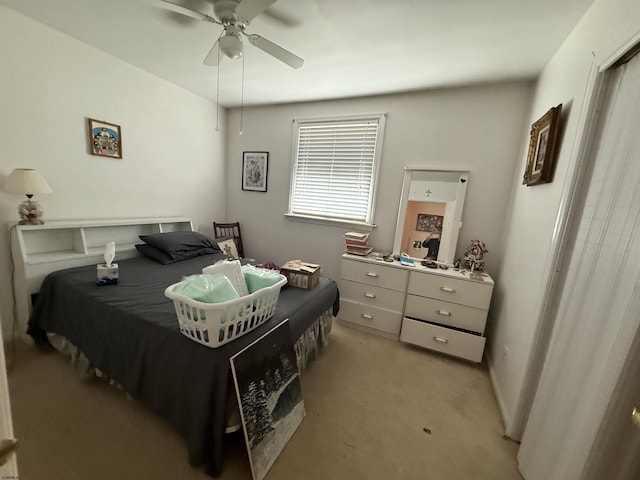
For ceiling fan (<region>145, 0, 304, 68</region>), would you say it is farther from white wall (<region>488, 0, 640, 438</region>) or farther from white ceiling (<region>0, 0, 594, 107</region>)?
white wall (<region>488, 0, 640, 438</region>)

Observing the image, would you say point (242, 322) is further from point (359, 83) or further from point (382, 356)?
point (359, 83)

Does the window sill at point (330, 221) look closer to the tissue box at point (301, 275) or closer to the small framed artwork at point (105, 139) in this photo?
the tissue box at point (301, 275)

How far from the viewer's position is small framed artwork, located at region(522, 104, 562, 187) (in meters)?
1.51

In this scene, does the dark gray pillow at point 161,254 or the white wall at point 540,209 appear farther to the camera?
the dark gray pillow at point 161,254

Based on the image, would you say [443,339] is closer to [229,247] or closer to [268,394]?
[268,394]

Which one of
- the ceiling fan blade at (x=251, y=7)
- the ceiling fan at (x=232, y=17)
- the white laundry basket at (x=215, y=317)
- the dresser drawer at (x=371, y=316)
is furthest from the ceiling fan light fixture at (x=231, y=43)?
the dresser drawer at (x=371, y=316)

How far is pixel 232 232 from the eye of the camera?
353cm

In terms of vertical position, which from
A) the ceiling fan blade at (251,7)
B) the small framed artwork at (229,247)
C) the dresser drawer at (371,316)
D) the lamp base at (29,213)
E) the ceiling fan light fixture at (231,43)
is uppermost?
the ceiling fan blade at (251,7)

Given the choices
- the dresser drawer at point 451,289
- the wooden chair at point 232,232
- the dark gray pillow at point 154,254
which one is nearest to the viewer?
the dresser drawer at point 451,289

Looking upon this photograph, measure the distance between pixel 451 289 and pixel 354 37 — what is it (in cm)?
207

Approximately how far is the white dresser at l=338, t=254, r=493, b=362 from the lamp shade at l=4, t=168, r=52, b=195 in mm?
2450

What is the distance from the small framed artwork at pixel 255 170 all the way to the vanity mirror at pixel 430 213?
175 cm

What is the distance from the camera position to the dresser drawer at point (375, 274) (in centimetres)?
237

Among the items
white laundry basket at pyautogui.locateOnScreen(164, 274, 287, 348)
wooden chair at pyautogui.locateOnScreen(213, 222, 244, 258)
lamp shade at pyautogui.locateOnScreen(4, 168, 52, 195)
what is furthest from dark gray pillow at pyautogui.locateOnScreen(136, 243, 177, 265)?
white laundry basket at pyautogui.locateOnScreen(164, 274, 287, 348)
